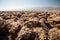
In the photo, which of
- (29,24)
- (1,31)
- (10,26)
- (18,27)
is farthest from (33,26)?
(1,31)

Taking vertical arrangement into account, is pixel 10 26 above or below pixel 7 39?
above

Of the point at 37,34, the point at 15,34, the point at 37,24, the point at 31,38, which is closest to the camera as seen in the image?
the point at 31,38

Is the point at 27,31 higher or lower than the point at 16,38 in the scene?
higher

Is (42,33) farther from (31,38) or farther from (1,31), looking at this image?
(1,31)

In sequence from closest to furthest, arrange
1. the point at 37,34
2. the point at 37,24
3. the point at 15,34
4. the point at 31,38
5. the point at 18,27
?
the point at 31,38, the point at 37,34, the point at 15,34, the point at 18,27, the point at 37,24

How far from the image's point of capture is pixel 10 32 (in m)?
15.5

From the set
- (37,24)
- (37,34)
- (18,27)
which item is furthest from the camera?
(37,24)

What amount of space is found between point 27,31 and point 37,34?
1.36 meters

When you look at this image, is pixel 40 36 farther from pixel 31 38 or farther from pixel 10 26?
pixel 10 26

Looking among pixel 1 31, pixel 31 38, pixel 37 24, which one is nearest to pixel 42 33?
pixel 31 38

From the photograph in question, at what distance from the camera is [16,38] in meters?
→ 14.7

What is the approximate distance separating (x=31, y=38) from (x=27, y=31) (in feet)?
3.81

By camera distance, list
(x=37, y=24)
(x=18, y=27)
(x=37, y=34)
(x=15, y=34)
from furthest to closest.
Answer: (x=37, y=24)
(x=18, y=27)
(x=15, y=34)
(x=37, y=34)

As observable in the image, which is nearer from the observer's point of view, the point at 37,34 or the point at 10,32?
the point at 37,34
